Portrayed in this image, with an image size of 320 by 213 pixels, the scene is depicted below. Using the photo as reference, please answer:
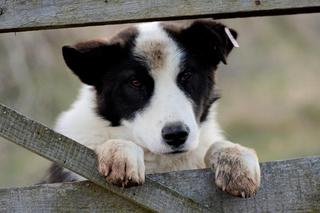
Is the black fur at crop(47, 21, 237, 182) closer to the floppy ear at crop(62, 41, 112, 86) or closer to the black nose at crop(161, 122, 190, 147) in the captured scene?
the floppy ear at crop(62, 41, 112, 86)

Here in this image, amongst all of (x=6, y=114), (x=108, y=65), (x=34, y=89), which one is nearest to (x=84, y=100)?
(x=108, y=65)

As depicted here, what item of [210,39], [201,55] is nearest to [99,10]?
[210,39]

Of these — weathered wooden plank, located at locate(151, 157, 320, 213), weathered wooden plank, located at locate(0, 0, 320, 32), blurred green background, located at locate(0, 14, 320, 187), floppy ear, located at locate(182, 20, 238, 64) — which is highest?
weathered wooden plank, located at locate(0, 0, 320, 32)

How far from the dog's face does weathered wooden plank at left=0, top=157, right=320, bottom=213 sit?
73cm

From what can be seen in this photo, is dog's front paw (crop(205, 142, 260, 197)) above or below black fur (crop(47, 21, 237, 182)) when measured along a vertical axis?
above

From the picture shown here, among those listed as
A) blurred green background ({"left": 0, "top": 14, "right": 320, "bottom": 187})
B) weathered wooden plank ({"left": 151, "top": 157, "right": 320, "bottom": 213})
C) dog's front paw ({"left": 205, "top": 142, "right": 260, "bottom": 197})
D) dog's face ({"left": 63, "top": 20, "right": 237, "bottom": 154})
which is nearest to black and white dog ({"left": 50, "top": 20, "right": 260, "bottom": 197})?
dog's face ({"left": 63, "top": 20, "right": 237, "bottom": 154})

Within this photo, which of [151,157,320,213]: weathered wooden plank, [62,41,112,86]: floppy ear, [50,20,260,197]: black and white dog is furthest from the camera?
[62,41,112,86]: floppy ear

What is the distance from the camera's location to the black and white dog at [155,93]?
5.25 metres

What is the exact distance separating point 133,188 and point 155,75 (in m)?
1.20

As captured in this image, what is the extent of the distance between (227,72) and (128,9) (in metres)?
13.5

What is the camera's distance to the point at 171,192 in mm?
4344

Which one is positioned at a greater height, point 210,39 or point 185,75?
point 210,39

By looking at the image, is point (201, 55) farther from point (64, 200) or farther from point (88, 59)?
point (64, 200)

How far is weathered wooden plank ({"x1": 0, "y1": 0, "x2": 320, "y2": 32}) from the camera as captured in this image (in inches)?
172
